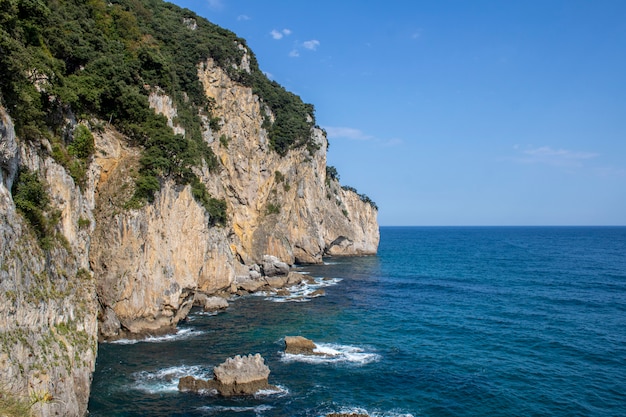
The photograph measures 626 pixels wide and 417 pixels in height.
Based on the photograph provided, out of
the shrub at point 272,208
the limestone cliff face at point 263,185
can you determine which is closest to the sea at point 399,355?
the limestone cliff face at point 263,185

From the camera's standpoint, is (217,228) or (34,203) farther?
(217,228)

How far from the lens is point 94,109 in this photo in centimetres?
3123

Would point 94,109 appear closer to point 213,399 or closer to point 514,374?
point 213,399

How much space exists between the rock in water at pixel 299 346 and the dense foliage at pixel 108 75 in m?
14.8

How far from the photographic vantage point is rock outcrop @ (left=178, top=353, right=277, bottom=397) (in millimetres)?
23594

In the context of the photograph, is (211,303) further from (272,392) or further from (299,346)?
(272,392)

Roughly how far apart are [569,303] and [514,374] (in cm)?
2448

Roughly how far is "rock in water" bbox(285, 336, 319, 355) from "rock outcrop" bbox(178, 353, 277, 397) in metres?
5.67

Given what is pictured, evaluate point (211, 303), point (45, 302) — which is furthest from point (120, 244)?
point (211, 303)

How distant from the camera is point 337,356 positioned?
29.7 m

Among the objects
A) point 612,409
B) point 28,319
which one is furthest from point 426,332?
point 28,319

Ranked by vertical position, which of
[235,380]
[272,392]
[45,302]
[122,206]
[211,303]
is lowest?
[272,392]

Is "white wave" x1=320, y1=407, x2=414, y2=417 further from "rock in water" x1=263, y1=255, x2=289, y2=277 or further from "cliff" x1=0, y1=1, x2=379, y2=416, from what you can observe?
"rock in water" x1=263, y1=255, x2=289, y2=277

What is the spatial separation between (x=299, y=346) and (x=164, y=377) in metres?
9.35
